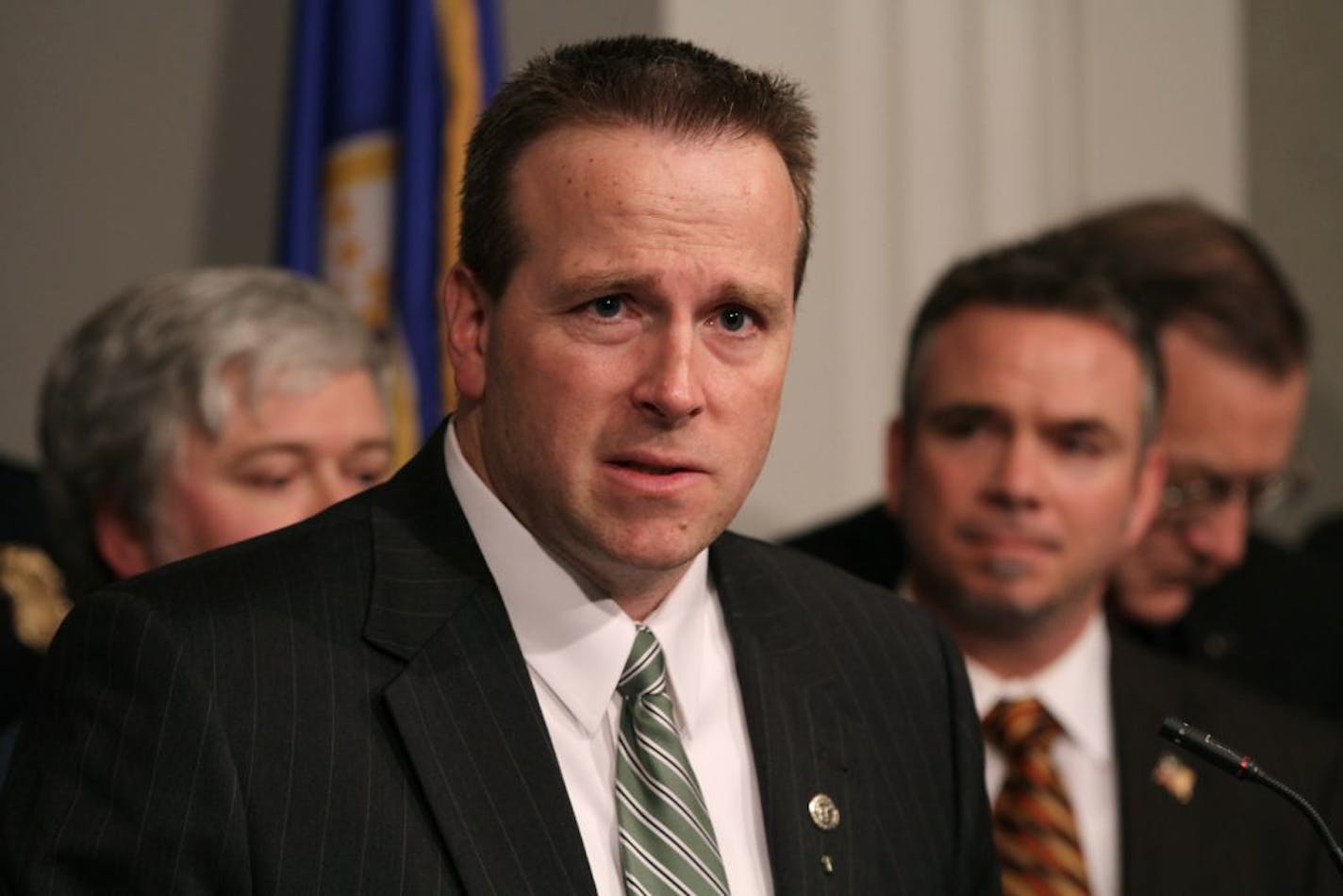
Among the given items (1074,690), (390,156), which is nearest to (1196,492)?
(1074,690)

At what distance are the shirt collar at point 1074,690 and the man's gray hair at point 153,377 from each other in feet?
3.58

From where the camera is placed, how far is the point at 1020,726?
10.3 ft

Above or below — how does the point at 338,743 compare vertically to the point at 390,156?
below

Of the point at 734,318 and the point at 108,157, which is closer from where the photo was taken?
the point at 734,318

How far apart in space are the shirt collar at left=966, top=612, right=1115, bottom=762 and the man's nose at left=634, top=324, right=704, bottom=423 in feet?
4.38

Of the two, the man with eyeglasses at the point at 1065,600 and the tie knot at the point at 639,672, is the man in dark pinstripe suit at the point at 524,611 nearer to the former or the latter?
the tie knot at the point at 639,672

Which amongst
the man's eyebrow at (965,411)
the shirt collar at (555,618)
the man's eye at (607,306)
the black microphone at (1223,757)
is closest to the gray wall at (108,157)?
the man's eyebrow at (965,411)

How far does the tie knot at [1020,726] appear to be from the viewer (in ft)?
10.2

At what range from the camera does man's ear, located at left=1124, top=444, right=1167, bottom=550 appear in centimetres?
340

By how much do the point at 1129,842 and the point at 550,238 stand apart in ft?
5.06

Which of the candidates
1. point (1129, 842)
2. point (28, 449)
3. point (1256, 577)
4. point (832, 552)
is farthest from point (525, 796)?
point (1256, 577)

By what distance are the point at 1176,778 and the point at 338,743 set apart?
163 centimetres

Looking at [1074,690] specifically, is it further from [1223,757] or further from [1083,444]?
[1223,757]

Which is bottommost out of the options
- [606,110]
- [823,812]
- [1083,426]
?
[823,812]
